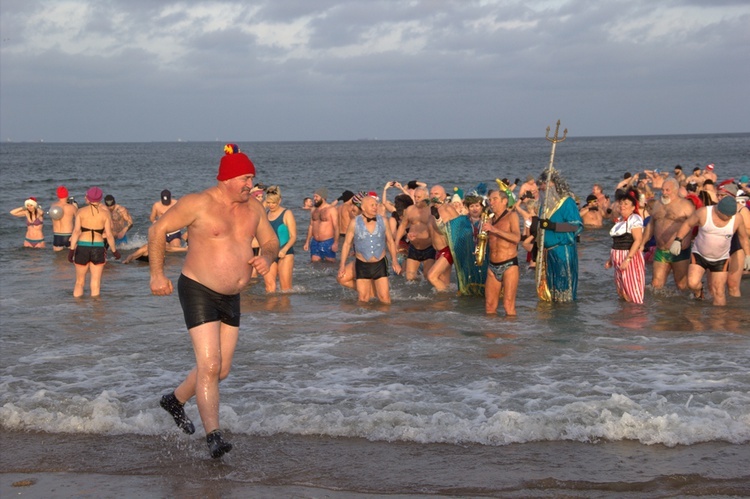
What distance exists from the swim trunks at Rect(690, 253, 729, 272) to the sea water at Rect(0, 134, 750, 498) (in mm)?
505

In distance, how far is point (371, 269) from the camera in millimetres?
10820

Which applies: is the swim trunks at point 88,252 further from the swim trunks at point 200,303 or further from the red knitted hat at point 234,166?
the red knitted hat at point 234,166

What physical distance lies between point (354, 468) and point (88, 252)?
7.27 meters

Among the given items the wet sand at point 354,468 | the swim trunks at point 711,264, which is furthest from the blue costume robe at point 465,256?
the wet sand at point 354,468

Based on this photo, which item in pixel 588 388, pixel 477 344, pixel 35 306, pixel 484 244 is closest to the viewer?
pixel 588 388

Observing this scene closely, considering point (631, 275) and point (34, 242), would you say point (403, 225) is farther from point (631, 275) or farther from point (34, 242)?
point (34, 242)

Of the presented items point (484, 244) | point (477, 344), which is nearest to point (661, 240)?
point (484, 244)

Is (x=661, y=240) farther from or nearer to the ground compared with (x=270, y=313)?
farther from the ground

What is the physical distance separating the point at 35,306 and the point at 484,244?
239 inches

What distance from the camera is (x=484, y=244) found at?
388 inches

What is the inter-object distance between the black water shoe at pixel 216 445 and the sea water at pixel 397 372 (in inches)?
6.9

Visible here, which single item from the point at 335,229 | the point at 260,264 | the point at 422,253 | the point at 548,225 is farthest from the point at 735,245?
the point at 260,264

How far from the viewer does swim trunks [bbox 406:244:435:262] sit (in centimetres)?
1232

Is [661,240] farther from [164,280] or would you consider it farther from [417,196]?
[164,280]
